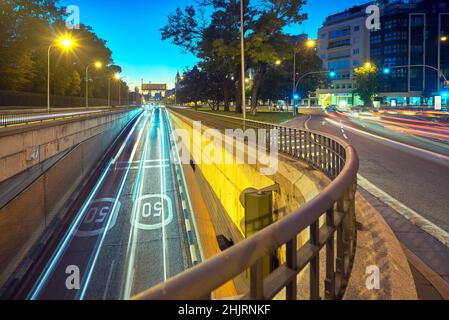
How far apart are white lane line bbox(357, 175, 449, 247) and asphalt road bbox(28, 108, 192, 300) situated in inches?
330

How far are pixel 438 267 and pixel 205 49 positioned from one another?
4182cm

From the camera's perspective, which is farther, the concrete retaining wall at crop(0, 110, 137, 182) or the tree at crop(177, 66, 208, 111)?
the tree at crop(177, 66, 208, 111)

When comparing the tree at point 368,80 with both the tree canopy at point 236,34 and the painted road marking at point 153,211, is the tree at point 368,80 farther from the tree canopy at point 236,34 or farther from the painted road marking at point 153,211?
the painted road marking at point 153,211

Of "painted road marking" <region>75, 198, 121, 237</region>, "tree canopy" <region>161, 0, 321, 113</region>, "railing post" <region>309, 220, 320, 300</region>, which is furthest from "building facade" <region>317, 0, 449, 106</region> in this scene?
"railing post" <region>309, 220, 320, 300</region>

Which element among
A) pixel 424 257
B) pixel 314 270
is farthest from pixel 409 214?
pixel 314 270

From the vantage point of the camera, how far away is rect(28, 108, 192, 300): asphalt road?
543 inches

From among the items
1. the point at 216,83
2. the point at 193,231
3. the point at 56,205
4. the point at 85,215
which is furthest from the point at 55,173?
the point at 216,83

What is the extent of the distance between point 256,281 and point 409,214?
6066 mm

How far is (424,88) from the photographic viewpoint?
105m

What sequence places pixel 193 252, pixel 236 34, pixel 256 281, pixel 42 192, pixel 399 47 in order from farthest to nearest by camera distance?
1. pixel 399 47
2. pixel 236 34
3. pixel 42 192
4. pixel 193 252
5. pixel 256 281

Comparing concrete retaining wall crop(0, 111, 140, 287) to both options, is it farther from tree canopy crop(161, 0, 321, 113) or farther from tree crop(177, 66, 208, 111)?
tree crop(177, 66, 208, 111)

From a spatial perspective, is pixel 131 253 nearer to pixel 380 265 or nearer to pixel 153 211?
pixel 153 211

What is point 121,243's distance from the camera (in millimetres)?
17906
